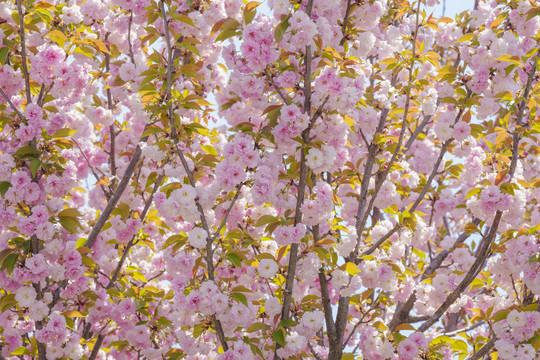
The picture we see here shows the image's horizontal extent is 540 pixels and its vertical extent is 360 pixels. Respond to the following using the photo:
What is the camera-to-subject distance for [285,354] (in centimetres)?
321

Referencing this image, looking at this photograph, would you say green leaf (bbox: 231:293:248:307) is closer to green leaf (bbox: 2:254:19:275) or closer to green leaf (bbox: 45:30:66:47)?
green leaf (bbox: 2:254:19:275)

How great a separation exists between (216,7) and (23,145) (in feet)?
5.53

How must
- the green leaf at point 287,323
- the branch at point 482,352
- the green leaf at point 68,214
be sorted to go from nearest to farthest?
the green leaf at point 287,323 < the branch at point 482,352 < the green leaf at point 68,214

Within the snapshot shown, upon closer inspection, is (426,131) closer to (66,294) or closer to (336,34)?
(336,34)

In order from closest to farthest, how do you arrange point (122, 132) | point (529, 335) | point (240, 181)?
point (240, 181)
point (529, 335)
point (122, 132)

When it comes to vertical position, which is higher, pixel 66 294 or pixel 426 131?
pixel 426 131

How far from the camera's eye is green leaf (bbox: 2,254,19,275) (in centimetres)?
350

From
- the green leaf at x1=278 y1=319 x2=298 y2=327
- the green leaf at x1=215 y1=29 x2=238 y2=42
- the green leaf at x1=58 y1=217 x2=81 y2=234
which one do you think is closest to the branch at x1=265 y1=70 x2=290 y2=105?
the green leaf at x1=215 y1=29 x2=238 y2=42

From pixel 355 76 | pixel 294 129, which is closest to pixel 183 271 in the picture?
pixel 294 129

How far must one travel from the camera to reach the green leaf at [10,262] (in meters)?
3.50

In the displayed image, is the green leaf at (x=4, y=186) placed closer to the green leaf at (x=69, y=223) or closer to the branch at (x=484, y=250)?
the green leaf at (x=69, y=223)

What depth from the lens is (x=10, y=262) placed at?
11.5ft

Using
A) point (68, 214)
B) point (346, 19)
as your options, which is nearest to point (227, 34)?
point (346, 19)

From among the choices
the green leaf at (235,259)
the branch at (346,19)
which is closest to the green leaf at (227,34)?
the branch at (346,19)
